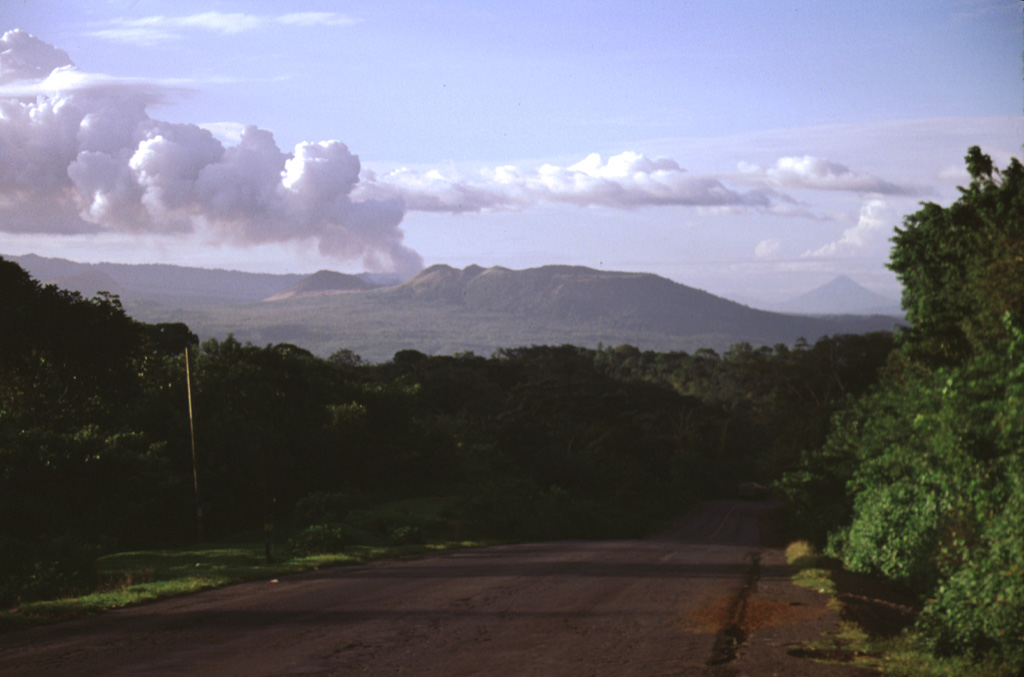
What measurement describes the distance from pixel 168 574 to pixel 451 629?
9.18 metres

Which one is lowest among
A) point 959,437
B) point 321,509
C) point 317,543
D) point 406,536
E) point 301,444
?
point 406,536

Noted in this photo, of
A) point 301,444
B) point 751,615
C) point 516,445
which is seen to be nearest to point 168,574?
point 751,615

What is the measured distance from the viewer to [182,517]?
35.2 metres

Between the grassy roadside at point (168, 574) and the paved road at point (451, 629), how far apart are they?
0.54 metres

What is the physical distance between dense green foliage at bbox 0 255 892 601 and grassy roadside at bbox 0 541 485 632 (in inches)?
45.5

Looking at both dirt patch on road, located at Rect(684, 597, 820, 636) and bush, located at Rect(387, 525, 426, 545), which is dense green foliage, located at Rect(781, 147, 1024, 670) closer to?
dirt patch on road, located at Rect(684, 597, 820, 636)

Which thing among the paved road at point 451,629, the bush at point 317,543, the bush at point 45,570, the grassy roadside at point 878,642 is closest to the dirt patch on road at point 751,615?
the paved road at point 451,629

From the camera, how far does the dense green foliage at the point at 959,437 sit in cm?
941

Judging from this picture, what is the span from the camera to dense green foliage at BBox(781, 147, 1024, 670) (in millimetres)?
9414

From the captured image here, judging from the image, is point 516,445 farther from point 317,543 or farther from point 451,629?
point 451,629

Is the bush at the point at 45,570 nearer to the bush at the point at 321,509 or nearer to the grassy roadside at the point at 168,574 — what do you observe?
the grassy roadside at the point at 168,574

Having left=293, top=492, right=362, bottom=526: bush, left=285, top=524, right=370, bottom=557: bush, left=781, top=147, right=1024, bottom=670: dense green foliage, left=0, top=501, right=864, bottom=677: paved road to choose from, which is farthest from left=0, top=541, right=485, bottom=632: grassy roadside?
left=781, top=147, right=1024, bottom=670: dense green foliage

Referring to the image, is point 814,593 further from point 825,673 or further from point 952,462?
point 825,673

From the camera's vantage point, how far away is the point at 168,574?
1862 centimetres
